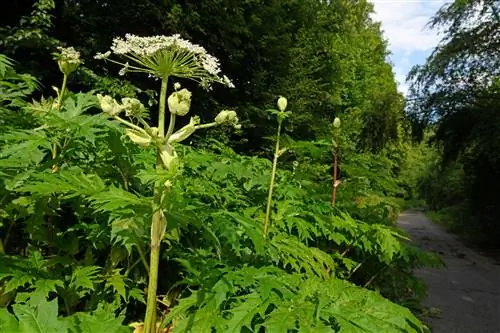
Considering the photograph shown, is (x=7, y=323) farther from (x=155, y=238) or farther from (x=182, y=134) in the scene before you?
(x=182, y=134)

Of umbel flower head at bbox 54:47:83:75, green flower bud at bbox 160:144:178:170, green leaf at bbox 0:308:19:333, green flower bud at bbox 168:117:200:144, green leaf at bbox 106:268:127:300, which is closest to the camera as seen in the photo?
green leaf at bbox 0:308:19:333

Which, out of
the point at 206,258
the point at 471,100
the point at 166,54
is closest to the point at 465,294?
the point at 206,258

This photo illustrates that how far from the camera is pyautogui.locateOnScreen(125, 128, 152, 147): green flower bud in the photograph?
5.06ft

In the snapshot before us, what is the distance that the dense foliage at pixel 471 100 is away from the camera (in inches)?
647

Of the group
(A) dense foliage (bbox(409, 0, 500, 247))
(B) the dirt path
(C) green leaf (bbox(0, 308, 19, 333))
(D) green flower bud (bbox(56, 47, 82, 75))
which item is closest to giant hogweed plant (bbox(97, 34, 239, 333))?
(C) green leaf (bbox(0, 308, 19, 333))

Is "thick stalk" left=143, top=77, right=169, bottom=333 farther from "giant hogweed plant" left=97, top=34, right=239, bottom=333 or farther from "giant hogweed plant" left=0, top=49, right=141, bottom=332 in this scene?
"giant hogweed plant" left=0, top=49, right=141, bottom=332

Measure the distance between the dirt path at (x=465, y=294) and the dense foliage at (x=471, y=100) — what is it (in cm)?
481

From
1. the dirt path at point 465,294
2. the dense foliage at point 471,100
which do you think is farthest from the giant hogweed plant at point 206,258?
the dense foliage at point 471,100

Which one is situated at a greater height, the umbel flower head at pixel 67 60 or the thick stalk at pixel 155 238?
the umbel flower head at pixel 67 60

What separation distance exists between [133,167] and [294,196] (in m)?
1.09

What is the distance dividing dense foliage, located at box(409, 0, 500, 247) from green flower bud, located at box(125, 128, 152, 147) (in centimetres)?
1644

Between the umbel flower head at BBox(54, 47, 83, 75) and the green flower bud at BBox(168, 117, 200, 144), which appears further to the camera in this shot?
the umbel flower head at BBox(54, 47, 83, 75)

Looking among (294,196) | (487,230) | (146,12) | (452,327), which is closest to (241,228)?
(294,196)

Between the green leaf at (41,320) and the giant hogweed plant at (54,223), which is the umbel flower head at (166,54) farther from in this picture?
the green leaf at (41,320)
